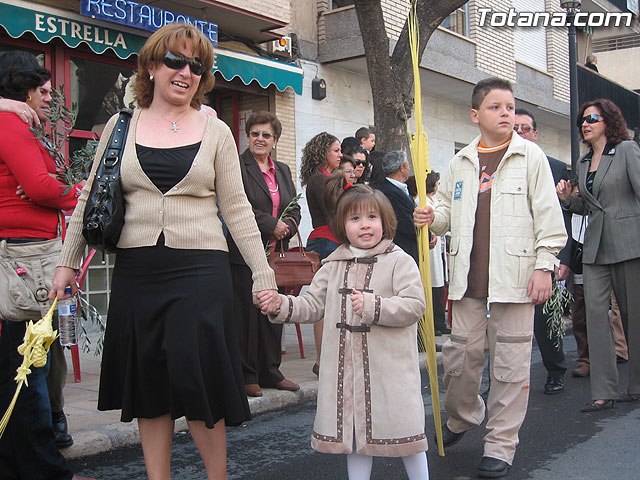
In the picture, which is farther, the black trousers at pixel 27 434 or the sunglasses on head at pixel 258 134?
the sunglasses on head at pixel 258 134

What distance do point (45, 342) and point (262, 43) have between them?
31.0 ft

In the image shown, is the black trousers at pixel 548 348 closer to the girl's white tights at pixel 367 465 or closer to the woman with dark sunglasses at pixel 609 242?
the woman with dark sunglasses at pixel 609 242

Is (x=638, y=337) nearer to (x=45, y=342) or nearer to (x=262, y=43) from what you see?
(x=45, y=342)

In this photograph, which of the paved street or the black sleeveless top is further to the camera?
the paved street

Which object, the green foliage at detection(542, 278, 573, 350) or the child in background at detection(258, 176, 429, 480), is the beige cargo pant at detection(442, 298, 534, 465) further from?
the green foliage at detection(542, 278, 573, 350)

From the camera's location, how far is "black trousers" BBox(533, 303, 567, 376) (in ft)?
19.7

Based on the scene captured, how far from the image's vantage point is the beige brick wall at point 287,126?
12.2 meters

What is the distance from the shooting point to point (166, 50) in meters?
3.23

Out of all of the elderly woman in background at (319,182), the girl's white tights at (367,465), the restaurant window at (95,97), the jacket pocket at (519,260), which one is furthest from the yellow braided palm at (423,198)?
the restaurant window at (95,97)

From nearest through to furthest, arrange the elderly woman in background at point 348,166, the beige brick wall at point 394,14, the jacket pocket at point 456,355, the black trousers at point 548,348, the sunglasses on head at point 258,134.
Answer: the jacket pocket at point 456,355
the sunglasses on head at point 258,134
the black trousers at point 548,348
the elderly woman in background at point 348,166
the beige brick wall at point 394,14

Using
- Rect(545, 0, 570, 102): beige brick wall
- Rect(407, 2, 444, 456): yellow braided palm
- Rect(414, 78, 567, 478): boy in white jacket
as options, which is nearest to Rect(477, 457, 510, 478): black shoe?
Rect(414, 78, 567, 478): boy in white jacket

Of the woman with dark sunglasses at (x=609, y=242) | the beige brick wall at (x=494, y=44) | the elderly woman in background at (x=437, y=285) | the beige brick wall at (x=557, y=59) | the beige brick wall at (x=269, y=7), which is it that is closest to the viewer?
the woman with dark sunglasses at (x=609, y=242)

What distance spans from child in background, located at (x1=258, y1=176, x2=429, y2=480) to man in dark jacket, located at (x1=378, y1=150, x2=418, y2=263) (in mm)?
3114

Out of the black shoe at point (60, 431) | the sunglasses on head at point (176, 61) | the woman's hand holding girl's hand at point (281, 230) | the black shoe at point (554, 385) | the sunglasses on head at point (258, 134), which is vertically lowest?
the black shoe at point (554, 385)
